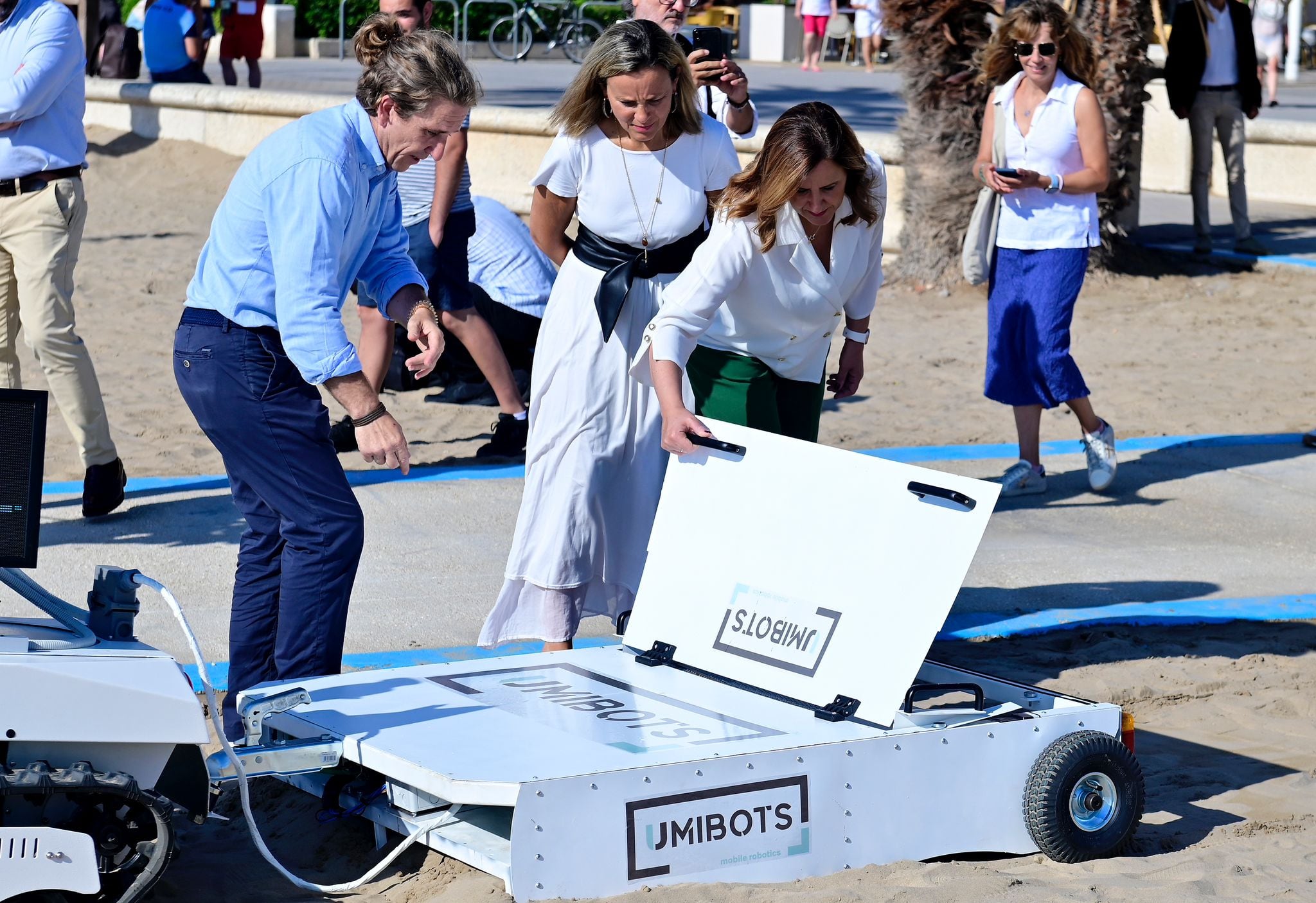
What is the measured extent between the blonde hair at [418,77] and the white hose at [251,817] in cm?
118

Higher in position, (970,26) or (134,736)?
(970,26)

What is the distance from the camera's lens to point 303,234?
3.66 meters

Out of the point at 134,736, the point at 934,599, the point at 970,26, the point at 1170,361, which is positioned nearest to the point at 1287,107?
the point at 970,26

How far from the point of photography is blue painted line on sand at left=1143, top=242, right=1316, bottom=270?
38.7ft

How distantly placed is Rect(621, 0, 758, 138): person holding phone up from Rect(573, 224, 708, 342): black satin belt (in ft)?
2.43

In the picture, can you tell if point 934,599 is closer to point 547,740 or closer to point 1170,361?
point 547,740

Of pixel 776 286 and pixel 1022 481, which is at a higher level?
pixel 776 286

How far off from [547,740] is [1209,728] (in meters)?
2.11

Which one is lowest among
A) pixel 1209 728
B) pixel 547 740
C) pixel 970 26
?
pixel 1209 728

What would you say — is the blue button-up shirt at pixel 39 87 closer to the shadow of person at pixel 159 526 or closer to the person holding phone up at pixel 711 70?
the shadow of person at pixel 159 526

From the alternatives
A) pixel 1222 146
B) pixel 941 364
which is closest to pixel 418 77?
pixel 941 364

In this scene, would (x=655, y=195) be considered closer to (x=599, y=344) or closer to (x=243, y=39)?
(x=599, y=344)

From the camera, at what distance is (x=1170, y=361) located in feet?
31.7

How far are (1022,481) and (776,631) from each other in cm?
315
